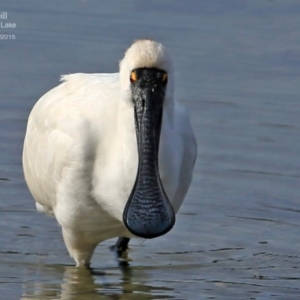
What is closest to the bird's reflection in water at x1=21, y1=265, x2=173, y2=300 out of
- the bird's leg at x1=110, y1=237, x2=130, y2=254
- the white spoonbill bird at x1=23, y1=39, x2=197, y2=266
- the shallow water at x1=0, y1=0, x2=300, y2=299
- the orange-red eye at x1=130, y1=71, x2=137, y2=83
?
the shallow water at x1=0, y1=0, x2=300, y2=299

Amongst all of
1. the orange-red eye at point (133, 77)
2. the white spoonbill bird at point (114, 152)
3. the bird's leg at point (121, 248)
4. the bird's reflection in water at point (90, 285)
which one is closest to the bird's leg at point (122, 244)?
the bird's leg at point (121, 248)

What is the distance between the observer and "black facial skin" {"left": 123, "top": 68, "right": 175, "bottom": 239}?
8.25m

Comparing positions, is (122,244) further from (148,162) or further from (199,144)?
(199,144)

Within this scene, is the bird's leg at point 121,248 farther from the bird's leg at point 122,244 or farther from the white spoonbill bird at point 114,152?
the white spoonbill bird at point 114,152

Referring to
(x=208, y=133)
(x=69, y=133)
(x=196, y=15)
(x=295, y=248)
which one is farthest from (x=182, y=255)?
(x=196, y=15)

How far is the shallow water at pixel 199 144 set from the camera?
32.3 feet

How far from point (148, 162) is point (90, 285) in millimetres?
1863

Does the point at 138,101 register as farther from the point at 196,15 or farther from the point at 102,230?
the point at 196,15

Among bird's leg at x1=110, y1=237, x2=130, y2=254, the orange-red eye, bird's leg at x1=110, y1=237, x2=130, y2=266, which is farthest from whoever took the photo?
bird's leg at x1=110, y1=237, x2=130, y2=254

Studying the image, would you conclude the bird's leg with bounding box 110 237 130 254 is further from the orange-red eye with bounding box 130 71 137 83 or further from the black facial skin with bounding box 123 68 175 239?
the orange-red eye with bounding box 130 71 137 83

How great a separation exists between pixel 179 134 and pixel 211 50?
20.4ft

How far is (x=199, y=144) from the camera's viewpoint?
504 inches

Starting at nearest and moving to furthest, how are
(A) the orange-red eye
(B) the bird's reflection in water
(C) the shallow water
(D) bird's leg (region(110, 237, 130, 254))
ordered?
(A) the orange-red eye, (B) the bird's reflection in water, (C) the shallow water, (D) bird's leg (region(110, 237, 130, 254))

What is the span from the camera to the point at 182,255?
10359mm
